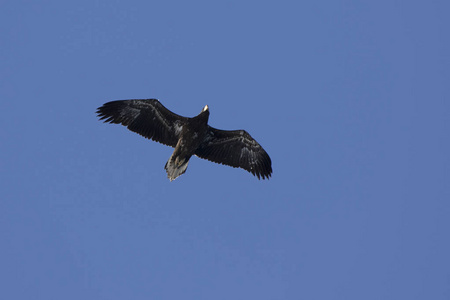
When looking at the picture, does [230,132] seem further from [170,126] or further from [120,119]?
[120,119]

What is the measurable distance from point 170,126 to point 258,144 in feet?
9.97

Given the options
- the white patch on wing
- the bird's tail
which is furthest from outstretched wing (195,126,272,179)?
the white patch on wing

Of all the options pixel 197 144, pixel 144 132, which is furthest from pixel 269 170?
pixel 144 132

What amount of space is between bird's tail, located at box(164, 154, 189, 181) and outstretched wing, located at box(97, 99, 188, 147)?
2.03 feet

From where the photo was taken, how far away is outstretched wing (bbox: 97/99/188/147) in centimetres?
1994

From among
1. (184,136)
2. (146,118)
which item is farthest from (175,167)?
(146,118)

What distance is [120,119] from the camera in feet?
65.6

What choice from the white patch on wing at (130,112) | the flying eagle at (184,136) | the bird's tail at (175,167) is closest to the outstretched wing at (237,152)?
the flying eagle at (184,136)

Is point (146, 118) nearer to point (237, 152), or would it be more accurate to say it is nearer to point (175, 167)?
point (175, 167)

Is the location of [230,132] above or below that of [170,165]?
above

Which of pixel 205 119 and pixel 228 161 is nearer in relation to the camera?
pixel 205 119

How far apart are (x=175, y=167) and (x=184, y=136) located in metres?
1.10

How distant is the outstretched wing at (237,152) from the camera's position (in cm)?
2056

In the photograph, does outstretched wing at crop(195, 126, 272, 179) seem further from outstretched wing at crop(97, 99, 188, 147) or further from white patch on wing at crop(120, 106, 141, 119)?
white patch on wing at crop(120, 106, 141, 119)
